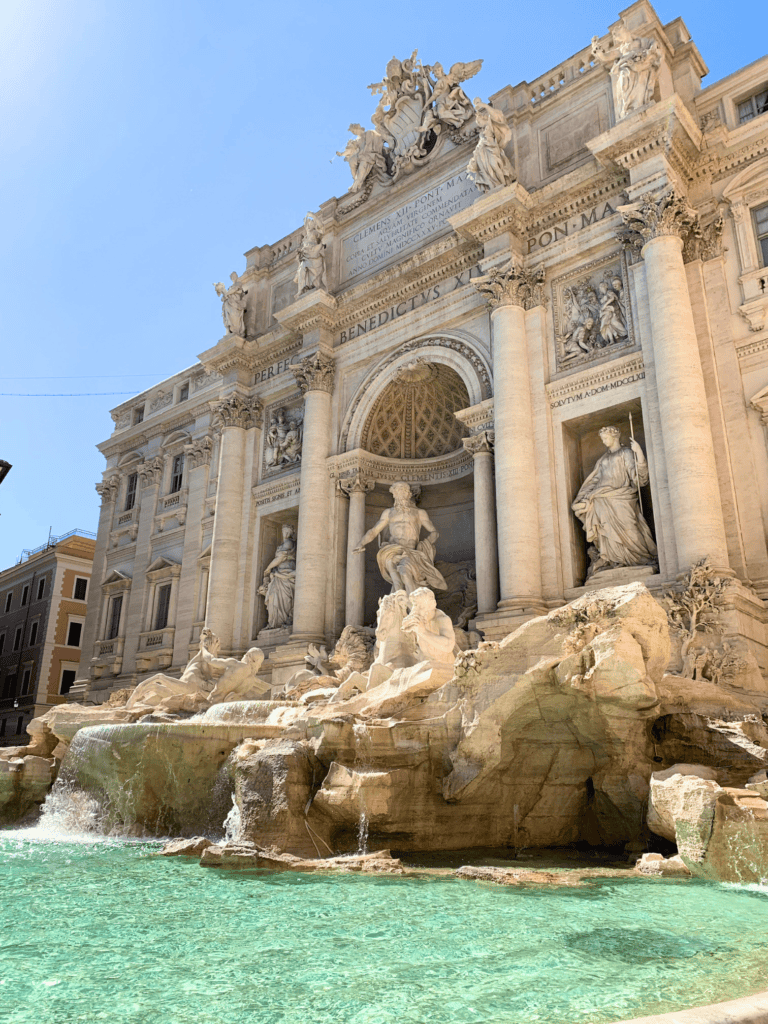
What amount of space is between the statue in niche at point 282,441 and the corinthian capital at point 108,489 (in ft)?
31.6

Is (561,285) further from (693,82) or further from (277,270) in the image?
(277,270)

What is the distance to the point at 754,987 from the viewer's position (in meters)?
3.87

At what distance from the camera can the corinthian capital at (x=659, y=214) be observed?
14703mm

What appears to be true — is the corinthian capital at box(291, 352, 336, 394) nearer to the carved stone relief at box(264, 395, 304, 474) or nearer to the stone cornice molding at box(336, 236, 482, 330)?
the stone cornice molding at box(336, 236, 482, 330)

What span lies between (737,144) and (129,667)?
2136cm

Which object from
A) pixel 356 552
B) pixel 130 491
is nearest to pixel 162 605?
pixel 130 491

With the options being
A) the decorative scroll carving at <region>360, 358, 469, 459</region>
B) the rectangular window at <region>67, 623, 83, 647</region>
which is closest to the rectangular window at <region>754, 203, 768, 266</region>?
the decorative scroll carving at <region>360, 358, 469, 459</region>

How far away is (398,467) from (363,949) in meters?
16.1

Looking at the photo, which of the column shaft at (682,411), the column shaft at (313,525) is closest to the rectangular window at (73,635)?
the column shaft at (313,525)

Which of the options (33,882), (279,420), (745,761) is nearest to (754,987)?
(745,761)

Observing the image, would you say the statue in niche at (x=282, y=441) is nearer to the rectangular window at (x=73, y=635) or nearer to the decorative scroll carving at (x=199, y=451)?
the decorative scroll carving at (x=199, y=451)

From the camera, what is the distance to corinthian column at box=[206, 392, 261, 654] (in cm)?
2109

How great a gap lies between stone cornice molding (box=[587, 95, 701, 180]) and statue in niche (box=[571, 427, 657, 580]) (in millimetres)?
5279

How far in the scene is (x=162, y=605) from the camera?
83.1ft
